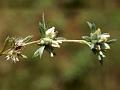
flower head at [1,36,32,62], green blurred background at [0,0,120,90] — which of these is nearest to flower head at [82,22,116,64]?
flower head at [1,36,32,62]

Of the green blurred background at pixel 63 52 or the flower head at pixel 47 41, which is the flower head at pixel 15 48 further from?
the green blurred background at pixel 63 52

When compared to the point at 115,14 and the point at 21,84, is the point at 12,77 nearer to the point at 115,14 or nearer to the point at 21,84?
the point at 21,84

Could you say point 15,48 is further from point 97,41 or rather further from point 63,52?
point 63,52

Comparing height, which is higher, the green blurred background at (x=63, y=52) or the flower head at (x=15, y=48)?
the green blurred background at (x=63, y=52)

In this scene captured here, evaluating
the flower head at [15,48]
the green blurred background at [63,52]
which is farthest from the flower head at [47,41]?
the green blurred background at [63,52]

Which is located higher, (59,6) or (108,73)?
(59,6)

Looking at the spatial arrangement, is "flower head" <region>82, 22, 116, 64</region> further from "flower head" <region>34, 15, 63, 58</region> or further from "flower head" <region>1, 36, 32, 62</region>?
"flower head" <region>1, 36, 32, 62</region>

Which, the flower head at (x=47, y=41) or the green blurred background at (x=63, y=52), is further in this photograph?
the green blurred background at (x=63, y=52)

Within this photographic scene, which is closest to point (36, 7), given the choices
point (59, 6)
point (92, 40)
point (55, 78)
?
point (59, 6)
